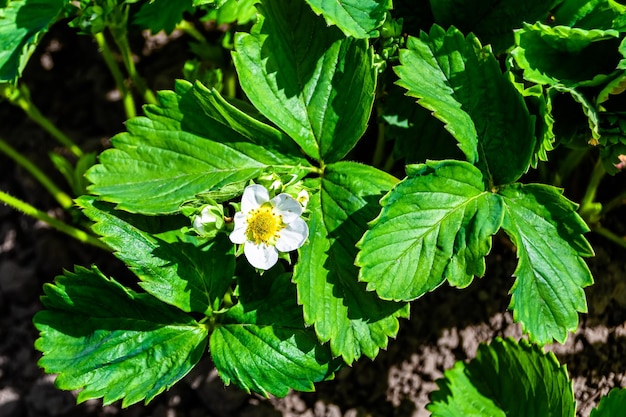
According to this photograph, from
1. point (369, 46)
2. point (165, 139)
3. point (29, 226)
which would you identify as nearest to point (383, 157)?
point (369, 46)

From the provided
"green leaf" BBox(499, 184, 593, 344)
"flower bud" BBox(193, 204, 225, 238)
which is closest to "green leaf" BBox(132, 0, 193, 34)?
"flower bud" BBox(193, 204, 225, 238)

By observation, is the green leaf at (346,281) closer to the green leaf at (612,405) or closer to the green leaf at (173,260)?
the green leaf at (173,260)

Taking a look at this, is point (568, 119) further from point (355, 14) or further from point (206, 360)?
point (206, 360)

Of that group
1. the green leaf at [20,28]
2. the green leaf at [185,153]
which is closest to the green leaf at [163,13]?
the green leaf at [20,28]

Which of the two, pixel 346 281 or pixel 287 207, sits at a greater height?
pixel 287 207

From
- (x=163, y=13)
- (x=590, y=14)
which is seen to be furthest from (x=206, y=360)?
(x=590, y=14)

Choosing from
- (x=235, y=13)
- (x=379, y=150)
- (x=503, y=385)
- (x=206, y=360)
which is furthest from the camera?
(x=206, y=360)
